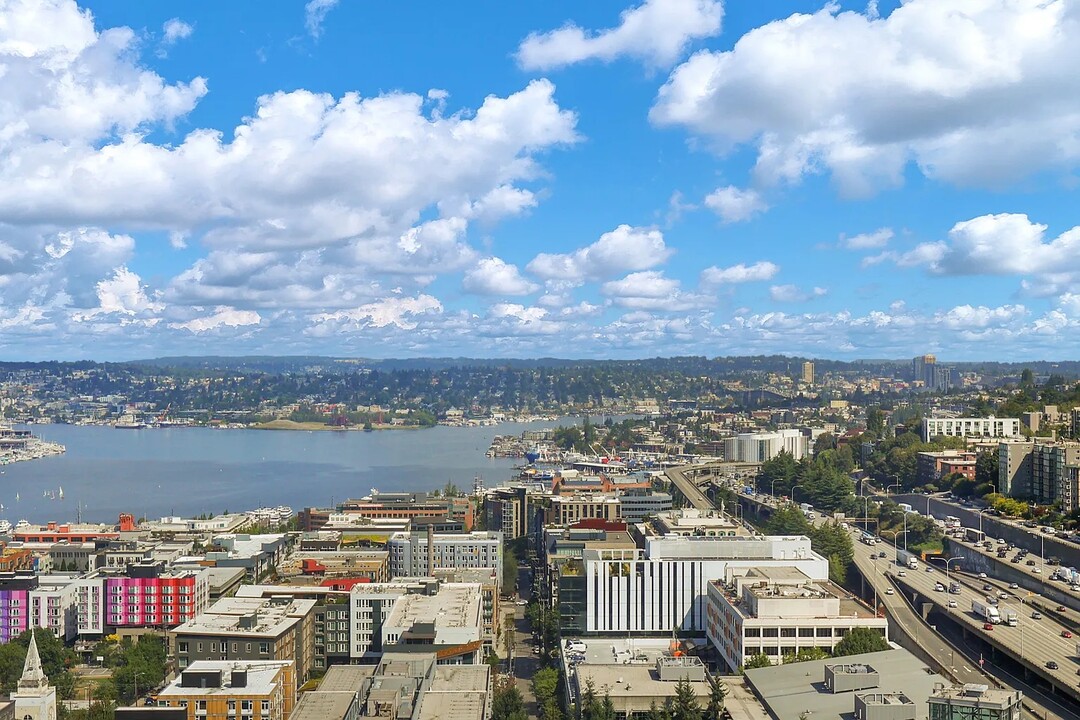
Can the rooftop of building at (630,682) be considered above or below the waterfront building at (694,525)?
below

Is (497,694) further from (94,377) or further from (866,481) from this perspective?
(94,377)

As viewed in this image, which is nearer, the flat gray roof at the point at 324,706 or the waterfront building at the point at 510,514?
the flat gray roof at the point at 324,706

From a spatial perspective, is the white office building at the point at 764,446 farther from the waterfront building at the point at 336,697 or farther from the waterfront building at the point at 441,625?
the waterfront building at the point at 336,697

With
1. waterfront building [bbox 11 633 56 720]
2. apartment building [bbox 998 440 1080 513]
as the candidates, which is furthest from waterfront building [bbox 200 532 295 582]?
apartment building [bbox 998 440 1080 513]

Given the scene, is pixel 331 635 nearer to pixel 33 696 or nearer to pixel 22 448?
pixel 33 696

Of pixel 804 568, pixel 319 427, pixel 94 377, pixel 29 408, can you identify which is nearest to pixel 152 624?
pixel 804 568

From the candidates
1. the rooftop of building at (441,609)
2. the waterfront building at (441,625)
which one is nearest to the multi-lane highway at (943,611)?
the waterfront building at (441,625)

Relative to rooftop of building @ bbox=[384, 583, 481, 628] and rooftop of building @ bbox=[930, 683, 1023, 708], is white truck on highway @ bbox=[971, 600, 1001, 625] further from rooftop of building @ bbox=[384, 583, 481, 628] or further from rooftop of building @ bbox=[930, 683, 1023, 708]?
rooftop of building @ bbox=[384, 583, 481, 628]
